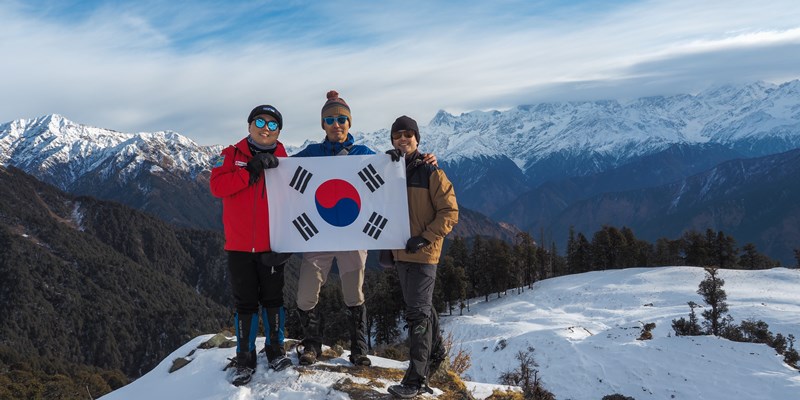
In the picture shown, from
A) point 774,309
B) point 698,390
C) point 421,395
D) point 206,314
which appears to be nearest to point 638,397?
point 698,390

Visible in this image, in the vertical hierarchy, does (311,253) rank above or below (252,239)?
below

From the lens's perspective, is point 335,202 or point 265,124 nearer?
point 265,124

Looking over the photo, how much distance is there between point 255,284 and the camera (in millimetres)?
7566

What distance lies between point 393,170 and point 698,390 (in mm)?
24902

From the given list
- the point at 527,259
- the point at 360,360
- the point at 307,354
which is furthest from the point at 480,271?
the point at 307,354

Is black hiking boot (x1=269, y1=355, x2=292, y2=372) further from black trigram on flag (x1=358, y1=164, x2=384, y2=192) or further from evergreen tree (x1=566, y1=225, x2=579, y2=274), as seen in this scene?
evergreen tree (x1=566, y1=225, x2=579, y2=274)

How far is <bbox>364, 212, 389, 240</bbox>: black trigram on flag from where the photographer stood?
7.67m

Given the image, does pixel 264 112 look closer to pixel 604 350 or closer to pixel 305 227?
pixel 305 227

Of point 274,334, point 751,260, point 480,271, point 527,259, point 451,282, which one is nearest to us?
point 274,334

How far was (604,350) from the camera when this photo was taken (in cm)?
3152

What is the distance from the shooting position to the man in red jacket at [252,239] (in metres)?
7.21

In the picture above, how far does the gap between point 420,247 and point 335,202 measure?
185 centimetres

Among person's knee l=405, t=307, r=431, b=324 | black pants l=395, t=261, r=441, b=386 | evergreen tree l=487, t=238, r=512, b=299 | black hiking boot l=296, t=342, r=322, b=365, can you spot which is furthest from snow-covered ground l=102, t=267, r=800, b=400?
evergreen tree l=487, t=238, r=512, b=299

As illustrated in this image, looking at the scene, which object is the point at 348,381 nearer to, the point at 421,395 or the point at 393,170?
the point at 421,395
